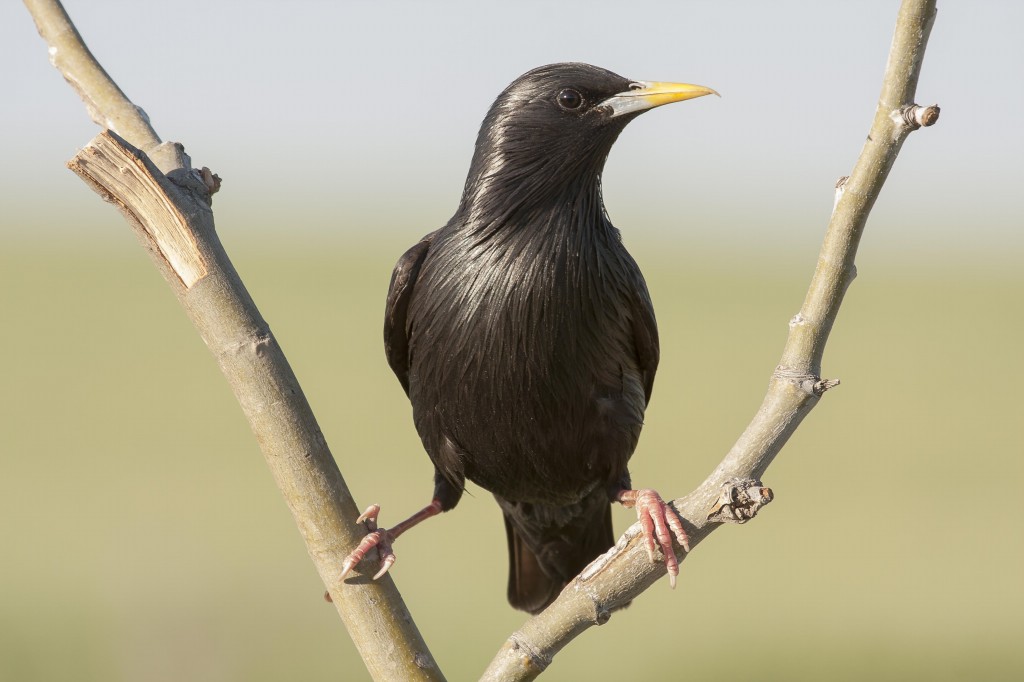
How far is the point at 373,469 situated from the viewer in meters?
22.0

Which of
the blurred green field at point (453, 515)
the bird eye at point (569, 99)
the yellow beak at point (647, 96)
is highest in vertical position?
the bird eye at point (569, 99)

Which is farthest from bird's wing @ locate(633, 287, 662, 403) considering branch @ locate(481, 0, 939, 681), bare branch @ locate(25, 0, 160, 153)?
bare branch @ locate(25, 0, 160, 153)

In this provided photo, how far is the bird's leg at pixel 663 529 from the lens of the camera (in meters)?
3.67

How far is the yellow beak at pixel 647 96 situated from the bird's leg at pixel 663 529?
149 cm

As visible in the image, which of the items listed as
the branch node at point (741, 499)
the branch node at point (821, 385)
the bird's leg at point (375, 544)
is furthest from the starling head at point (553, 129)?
the branch node at point (741, 499)

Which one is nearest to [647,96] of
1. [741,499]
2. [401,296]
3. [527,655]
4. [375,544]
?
[401,296]

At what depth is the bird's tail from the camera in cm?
550

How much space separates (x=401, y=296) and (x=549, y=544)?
1.52 metres

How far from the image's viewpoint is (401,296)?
195 inches

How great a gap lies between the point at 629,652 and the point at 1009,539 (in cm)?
847

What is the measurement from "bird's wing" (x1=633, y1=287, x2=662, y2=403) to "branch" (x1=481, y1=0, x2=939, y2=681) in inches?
53.9

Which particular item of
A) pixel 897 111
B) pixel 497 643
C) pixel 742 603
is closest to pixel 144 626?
pixel 497 643

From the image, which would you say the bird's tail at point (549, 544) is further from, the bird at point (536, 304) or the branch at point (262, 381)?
the branch at point (262, 381)

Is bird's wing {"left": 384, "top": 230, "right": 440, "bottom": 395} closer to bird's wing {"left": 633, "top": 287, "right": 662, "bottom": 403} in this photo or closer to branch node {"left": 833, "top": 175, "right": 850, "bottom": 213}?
bird's wing {"left": 633, "top": 287, "right": 662, "bottom": 403}
